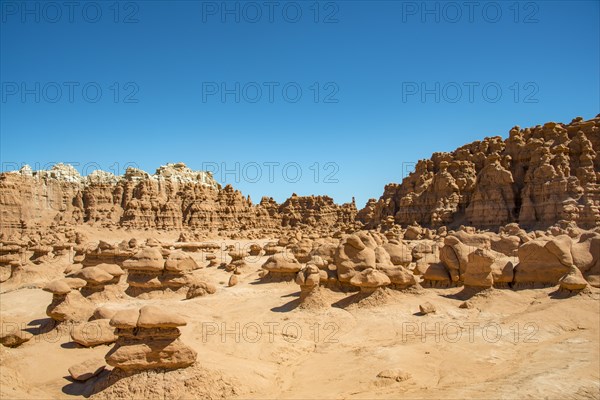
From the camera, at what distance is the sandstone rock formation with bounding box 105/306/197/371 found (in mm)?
7395

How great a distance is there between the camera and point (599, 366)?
7.91 metres

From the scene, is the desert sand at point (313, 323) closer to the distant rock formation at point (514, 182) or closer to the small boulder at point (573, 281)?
the small boulder at point (573, 281)

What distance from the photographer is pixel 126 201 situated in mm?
60156

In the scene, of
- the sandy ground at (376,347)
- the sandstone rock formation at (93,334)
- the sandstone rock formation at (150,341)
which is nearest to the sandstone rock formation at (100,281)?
the sandy ground at (376,347)

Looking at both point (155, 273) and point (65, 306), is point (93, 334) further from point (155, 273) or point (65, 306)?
point (155, 273)

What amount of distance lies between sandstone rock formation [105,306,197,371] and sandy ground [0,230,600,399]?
758mm

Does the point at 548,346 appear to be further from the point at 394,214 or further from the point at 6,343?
the point at 394,214

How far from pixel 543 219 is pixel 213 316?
107ft

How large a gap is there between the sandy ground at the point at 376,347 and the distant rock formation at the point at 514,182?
26247 millimetres

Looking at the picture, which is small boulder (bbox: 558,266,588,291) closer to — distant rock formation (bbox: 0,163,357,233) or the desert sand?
the desert sand

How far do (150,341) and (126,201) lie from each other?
56.8m

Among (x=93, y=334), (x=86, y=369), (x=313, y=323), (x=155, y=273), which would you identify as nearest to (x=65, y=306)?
(x=93, y=334)

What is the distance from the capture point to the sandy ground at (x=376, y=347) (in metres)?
7.53

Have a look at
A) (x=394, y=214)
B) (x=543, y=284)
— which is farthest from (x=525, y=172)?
(x=543, y=284)
